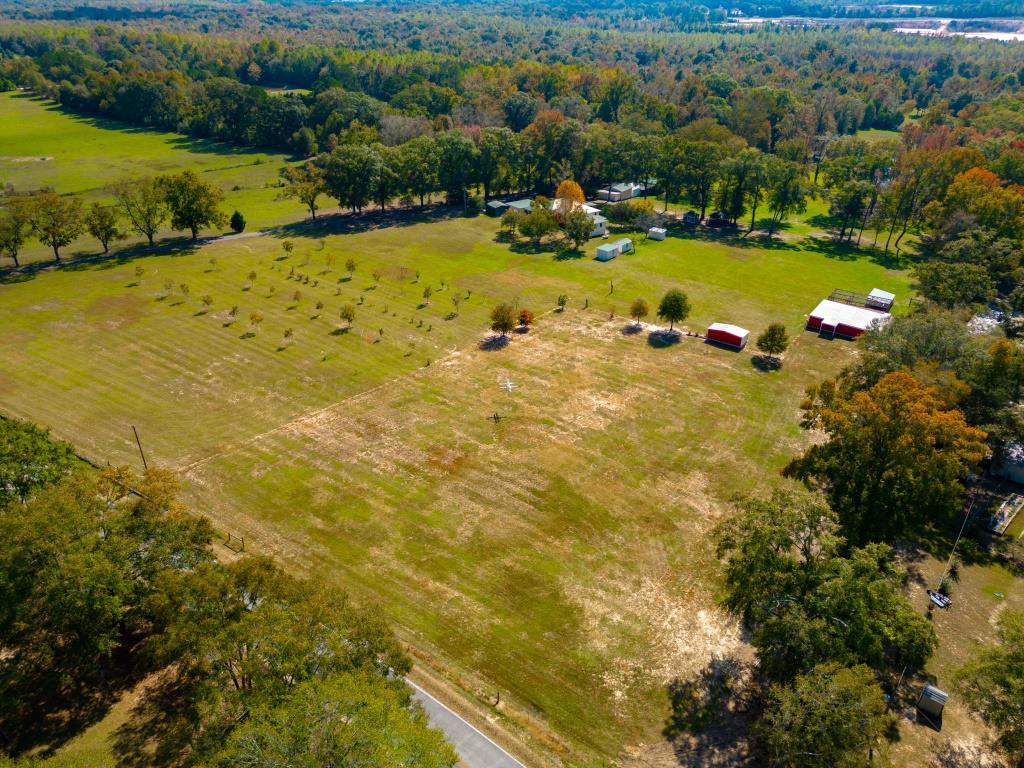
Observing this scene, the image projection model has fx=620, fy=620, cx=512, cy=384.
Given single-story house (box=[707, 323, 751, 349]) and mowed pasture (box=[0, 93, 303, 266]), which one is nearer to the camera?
single-story house (box=[707, 323, 751, 349])

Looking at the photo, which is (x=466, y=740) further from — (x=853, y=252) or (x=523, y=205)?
(x=853, y=252)

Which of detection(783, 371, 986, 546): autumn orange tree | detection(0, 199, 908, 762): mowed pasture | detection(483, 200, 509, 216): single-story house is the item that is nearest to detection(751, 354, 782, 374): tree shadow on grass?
detection(0, 199, 908, 762): mowed pasture

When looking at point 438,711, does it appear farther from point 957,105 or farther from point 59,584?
point 957,105

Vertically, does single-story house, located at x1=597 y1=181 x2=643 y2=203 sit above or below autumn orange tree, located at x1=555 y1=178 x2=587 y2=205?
below

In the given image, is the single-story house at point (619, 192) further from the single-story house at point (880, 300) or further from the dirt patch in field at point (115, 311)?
the dirt patch in field at point (115, 311)

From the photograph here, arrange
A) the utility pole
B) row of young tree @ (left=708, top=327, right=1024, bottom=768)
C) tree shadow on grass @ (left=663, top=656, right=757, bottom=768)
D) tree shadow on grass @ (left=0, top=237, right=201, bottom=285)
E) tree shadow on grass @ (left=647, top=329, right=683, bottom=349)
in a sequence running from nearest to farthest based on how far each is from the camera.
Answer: row of young tree @ (left=708, top=327, right=1024, bottom=768) < tree shadow on grass @ (left=663, top=656, right=757, bottom=768) < the utility pole < tree shadow on grass @ (left=647, top=329, right=683, bottom=349) < tree shadow on grass @ (left=0, top=237, right=201, bottom=285)

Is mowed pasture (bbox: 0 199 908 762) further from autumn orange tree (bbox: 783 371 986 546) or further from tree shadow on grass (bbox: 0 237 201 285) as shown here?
autumn orange tree (bbox: 783 371 986 546)
